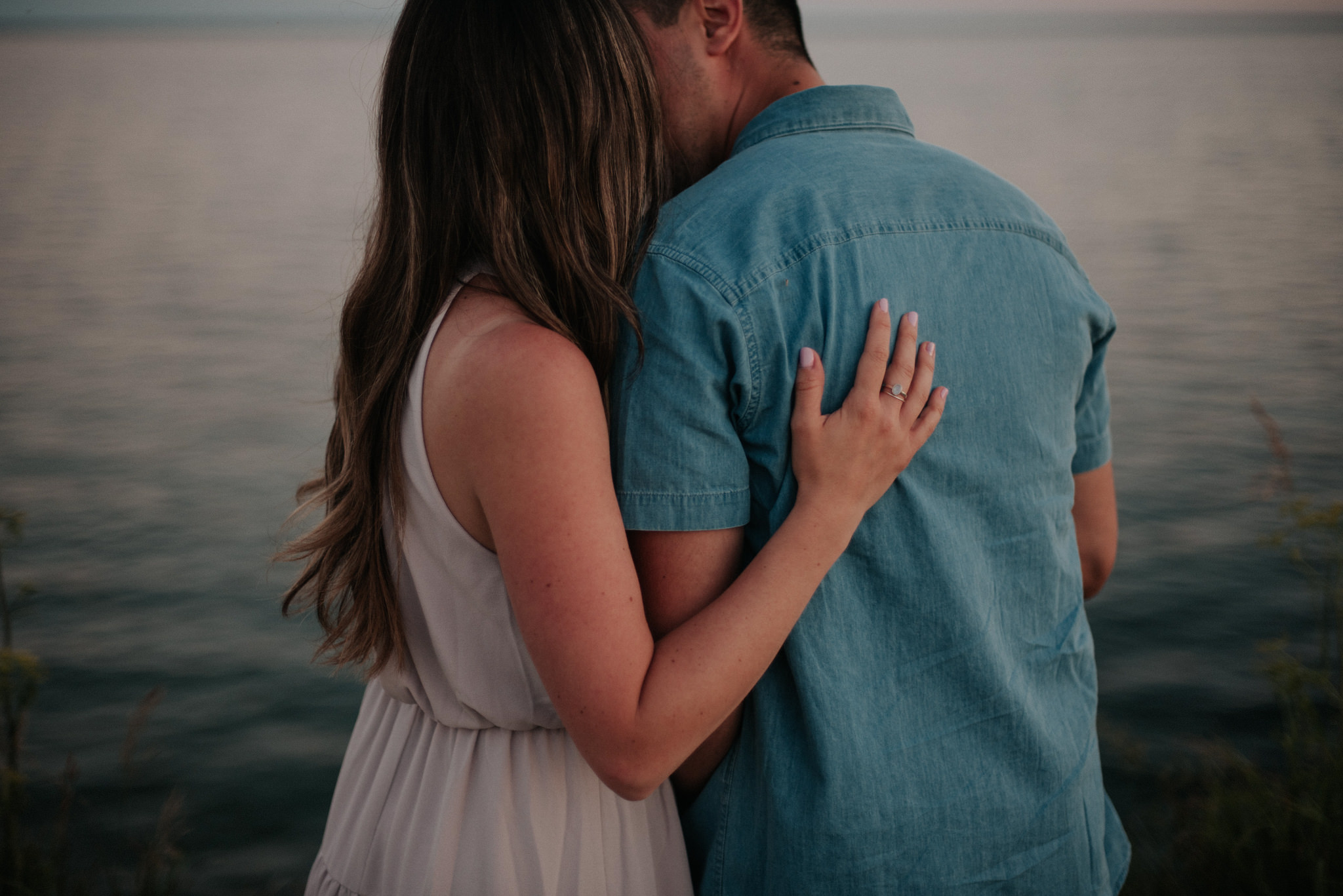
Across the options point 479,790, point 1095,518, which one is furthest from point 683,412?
point 1095,518

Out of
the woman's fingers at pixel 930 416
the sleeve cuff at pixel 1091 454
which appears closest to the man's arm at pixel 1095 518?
the sleeve cuff at pixel 1091 454

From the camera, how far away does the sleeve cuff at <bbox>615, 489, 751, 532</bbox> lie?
3.63 ft

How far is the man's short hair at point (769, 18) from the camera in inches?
55.4

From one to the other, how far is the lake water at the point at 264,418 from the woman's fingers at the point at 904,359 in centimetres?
86

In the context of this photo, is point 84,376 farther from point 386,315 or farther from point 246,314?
point 386,315

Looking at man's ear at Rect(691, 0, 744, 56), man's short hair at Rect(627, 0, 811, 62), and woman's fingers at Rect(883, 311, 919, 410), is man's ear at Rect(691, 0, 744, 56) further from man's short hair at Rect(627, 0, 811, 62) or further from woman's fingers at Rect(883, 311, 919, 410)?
woman's fingers at Rect(883, 311, 919, 410)

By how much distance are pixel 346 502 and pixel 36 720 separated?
396 centimetres

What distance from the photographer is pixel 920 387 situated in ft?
3.72

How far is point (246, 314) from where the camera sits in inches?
340

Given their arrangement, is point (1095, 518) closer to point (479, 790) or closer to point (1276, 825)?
point (479, 790)

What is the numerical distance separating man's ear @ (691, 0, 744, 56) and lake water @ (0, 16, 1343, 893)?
49 centimetres

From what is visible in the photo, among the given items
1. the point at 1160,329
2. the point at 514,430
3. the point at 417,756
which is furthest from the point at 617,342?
the point at 1160,329

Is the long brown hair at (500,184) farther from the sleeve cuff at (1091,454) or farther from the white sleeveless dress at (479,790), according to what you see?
the sleeve cuff at (1091,454)

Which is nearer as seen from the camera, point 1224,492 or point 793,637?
point 793,637
